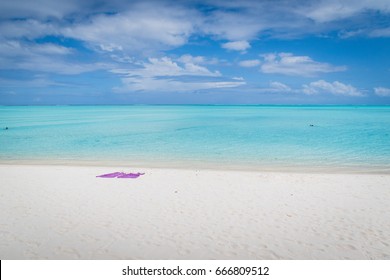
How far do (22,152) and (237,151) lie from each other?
1660 centimetres

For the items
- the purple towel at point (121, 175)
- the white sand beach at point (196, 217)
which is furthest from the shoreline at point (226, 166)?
the purple towel at point (121, 175)

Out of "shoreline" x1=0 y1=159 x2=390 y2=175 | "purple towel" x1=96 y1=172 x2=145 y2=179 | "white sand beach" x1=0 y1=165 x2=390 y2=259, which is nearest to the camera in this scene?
"white sand beach" x1=0 y1=165 x2=390 y2=259

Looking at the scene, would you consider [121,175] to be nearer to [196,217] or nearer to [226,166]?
[196,217]

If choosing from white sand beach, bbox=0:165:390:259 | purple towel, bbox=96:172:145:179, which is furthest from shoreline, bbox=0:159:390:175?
purple towel, bbox=96:172:145:179

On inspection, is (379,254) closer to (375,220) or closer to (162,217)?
(375,220)

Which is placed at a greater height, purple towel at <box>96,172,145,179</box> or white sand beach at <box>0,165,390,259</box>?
purple towel at <box>96,172,145,179</box>

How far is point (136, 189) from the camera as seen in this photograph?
34.7ft

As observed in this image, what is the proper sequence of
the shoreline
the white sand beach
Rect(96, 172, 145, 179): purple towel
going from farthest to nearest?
1. the shoreline
2. Rect(96, 172, 145, 179): purple towel
3. the white sand beach

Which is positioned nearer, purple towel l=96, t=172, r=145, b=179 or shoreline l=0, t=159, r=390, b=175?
purple towel l=96, t=172, r=145, b=179

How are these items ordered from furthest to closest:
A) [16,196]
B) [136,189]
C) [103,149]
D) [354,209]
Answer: [103,149] → [136,189] → [16,196] → [354,209]

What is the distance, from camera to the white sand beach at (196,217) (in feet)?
19.8

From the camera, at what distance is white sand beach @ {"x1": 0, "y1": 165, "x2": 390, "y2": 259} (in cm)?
604

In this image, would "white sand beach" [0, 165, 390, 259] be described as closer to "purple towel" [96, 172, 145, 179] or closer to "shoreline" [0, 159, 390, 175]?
"purple towel" [96, 172, 145, 179]
